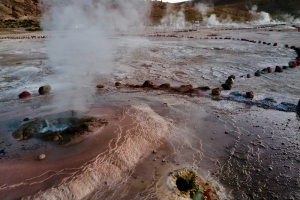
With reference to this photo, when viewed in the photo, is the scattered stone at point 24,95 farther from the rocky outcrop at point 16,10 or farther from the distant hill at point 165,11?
the rocky outcrop at point 16,10

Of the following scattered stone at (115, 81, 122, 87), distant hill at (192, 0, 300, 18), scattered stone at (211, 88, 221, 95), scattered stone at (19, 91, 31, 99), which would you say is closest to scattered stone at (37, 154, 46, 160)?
scattered stone at (19, 91, 31, 99)

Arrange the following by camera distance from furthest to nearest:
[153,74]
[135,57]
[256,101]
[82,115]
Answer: [135,57] → [153,74] → [256,101] → [82,115]

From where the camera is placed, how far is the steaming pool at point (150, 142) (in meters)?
4.45

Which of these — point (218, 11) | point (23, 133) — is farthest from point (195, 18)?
point (23, 133)

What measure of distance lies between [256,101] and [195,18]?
47015mm

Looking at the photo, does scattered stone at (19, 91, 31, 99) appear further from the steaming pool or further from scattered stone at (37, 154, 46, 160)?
scattered stone at (37, 154, 46, 160)

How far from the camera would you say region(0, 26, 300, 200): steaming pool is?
4453 mm

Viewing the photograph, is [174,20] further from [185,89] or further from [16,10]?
[185,89]

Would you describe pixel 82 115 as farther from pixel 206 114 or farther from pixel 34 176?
pixel 206 114

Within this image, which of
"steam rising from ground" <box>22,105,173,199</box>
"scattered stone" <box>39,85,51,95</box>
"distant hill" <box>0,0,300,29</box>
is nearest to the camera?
"steam rising from ground" <box>22,105,173,199</box>

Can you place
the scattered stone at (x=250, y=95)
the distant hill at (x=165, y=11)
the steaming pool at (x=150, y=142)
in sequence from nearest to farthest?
1. the steaming pool at (x=150, y=142)
2. the scattered stone at (x=250, y=95)
3. the distant hill at (x=165, y=11)

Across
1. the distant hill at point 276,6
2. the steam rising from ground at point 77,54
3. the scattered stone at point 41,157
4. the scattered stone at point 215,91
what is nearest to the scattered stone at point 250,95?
the scattered stone at point 215,91

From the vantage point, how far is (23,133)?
19.5 feet

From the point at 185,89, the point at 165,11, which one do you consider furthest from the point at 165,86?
the point at 165,11
